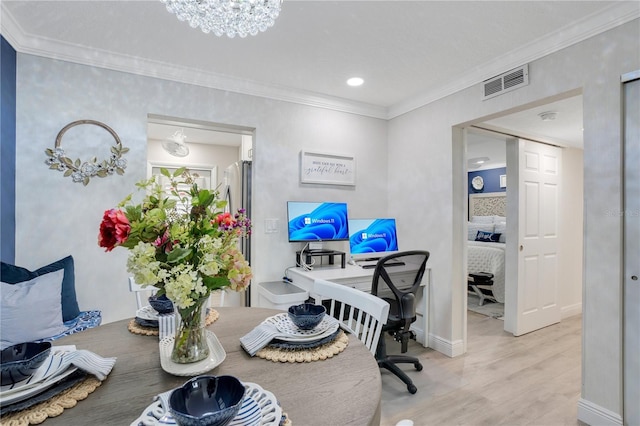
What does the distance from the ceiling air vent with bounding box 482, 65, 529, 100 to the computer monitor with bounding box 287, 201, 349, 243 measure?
1.51 meters

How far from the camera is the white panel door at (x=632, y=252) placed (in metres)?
1.73

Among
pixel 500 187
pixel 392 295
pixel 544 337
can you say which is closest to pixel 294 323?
pixel 392 295

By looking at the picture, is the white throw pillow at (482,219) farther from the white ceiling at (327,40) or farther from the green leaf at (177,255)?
the green leaf at (177,255)

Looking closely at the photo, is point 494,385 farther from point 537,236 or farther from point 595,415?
point 537,236

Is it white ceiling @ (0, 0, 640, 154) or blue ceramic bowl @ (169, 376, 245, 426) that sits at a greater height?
white ceiling @ (0, 0, 640, 154)

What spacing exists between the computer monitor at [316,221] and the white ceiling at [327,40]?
41.9 inches

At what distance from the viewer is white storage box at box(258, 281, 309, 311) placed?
242cm

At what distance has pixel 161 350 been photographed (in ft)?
→ 3.52

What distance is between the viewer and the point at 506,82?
93.0 inches

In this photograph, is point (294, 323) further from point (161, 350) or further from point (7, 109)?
point (7, 109)

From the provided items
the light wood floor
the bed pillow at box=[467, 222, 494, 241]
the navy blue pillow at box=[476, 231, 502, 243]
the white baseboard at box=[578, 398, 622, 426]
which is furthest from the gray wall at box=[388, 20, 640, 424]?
the bed pillow at box=[467, 222, 494, 241]

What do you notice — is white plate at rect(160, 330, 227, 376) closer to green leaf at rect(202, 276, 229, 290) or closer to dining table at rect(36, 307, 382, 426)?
dining table at rect(36, 307, 382, 426)

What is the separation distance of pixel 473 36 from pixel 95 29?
7.94 feet

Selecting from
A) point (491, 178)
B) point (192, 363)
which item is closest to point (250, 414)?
point (192, 363)
